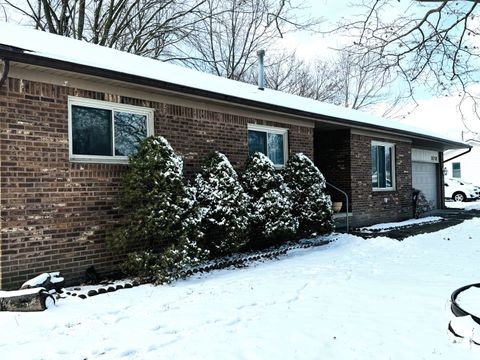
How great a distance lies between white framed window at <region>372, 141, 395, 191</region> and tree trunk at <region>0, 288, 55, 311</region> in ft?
38.0

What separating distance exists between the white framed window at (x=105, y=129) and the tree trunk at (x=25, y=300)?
86.5 inches

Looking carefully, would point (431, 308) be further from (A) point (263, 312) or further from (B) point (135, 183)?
(B) point (135, 183)

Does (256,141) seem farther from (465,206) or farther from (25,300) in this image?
(465,206)

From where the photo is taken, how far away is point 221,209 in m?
8.01

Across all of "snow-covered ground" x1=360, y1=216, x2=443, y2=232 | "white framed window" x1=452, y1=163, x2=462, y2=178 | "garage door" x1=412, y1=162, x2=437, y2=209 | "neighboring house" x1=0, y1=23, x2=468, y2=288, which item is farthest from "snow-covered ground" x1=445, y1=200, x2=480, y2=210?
"neighboring house" x1=0, y1=23, x2=468, y2=288

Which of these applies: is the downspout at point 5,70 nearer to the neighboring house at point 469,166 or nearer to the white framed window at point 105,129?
the white framed window at point 105,129

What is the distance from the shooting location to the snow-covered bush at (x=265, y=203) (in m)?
9.10

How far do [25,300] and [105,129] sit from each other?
2.99 meters

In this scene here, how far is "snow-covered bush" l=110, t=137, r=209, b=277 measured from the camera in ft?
22.1

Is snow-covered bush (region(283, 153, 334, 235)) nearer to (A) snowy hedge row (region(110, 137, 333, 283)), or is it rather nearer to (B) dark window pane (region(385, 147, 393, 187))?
(A) snowy hedge row (region(110, 137, 333, 283))

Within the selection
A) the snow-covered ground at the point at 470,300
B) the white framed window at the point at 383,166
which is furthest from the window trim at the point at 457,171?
the snow-covered ground at the point at 470,300

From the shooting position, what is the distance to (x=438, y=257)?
29.0ft

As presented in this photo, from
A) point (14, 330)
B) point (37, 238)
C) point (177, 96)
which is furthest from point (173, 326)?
point (177, 96)

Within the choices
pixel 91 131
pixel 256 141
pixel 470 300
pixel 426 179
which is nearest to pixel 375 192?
pixel 256 141
